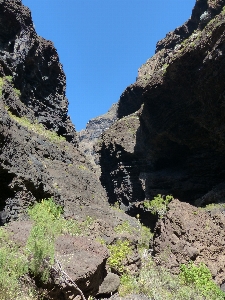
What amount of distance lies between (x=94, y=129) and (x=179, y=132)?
58036mm

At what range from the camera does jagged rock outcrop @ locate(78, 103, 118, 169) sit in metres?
75.5

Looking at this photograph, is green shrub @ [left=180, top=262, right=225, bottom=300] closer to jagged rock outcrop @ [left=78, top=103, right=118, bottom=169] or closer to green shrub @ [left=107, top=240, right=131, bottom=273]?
green shrub @ [left=107, top=240, right=131, bottom=273]

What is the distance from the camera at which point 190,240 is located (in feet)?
41.7

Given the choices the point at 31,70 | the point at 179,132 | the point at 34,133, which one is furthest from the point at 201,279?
the point at 31,70

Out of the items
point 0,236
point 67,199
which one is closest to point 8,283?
point 0,236

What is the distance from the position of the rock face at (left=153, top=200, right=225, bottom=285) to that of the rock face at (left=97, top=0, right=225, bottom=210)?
7.53m

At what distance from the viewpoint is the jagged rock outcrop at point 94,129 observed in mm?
75469

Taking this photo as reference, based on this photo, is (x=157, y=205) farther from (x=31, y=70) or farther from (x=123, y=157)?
(x=31, y=70)

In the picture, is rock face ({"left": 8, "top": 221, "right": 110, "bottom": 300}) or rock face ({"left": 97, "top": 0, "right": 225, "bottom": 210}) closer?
rock face ({"left": 8, "top": 221, "right": 110, "bottom": 300})

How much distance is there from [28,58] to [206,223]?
59.2 feet

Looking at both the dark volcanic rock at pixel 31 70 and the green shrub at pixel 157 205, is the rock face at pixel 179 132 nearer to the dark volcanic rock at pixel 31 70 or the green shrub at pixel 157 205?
the green shrub at pixel 157 205

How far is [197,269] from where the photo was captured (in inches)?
457

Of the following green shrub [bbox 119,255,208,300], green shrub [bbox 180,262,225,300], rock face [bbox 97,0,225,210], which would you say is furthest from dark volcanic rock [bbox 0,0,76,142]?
green shrub [bbox 180,262,225,300]

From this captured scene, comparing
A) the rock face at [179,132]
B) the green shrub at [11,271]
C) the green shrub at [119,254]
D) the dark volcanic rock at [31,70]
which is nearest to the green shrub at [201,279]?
the green shrub at [119,254]
